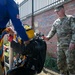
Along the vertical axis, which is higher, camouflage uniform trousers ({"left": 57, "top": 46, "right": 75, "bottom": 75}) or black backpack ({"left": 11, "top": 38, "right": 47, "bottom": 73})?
black backpack ({"left": 11, "top": 38, "right": 47, "bottom": 73})

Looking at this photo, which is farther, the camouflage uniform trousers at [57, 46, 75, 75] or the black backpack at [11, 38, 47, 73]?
the camouflage uniform trousers at [57, 46, 75, 75]

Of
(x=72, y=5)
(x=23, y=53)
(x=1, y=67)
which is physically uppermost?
(x=72, y=5)

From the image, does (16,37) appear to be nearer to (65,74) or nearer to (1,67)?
(1,67)

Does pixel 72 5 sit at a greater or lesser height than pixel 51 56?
greater

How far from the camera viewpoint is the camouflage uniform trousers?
16.8ft

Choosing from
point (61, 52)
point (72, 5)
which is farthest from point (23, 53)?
point (72, 5)

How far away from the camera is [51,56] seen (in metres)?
8.59

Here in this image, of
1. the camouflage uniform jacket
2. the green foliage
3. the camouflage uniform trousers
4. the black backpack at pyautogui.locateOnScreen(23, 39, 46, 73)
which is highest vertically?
the camouflage uniform jacket

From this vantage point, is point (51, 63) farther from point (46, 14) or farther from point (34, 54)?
point (34, 54)

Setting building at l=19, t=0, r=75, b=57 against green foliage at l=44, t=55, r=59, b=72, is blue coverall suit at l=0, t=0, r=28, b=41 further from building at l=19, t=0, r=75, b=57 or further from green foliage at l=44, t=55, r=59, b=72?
green foliage at l=44, t=55, r=59, b=72

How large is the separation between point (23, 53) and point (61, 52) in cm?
197

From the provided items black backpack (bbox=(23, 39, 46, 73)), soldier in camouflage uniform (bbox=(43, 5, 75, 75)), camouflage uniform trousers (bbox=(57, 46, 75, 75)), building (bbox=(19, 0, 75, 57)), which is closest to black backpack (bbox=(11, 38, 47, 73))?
black backpack (bbox=(23, 39, 46, 73))

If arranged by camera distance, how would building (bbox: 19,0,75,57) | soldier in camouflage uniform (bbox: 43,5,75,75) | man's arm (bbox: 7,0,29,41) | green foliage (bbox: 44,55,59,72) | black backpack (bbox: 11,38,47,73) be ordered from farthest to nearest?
green foliage (bbox: 44,55,59,72) → building (bbox: 19,0,75,57) → soldier in camouflage uniform (bbox: 43,5,75,75) → black backpack (bbox: 11,38,47,73) → man's arm (bbox: 7,0,29,41)

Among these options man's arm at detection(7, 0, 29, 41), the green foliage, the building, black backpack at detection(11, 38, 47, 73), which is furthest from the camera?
the green foliage
